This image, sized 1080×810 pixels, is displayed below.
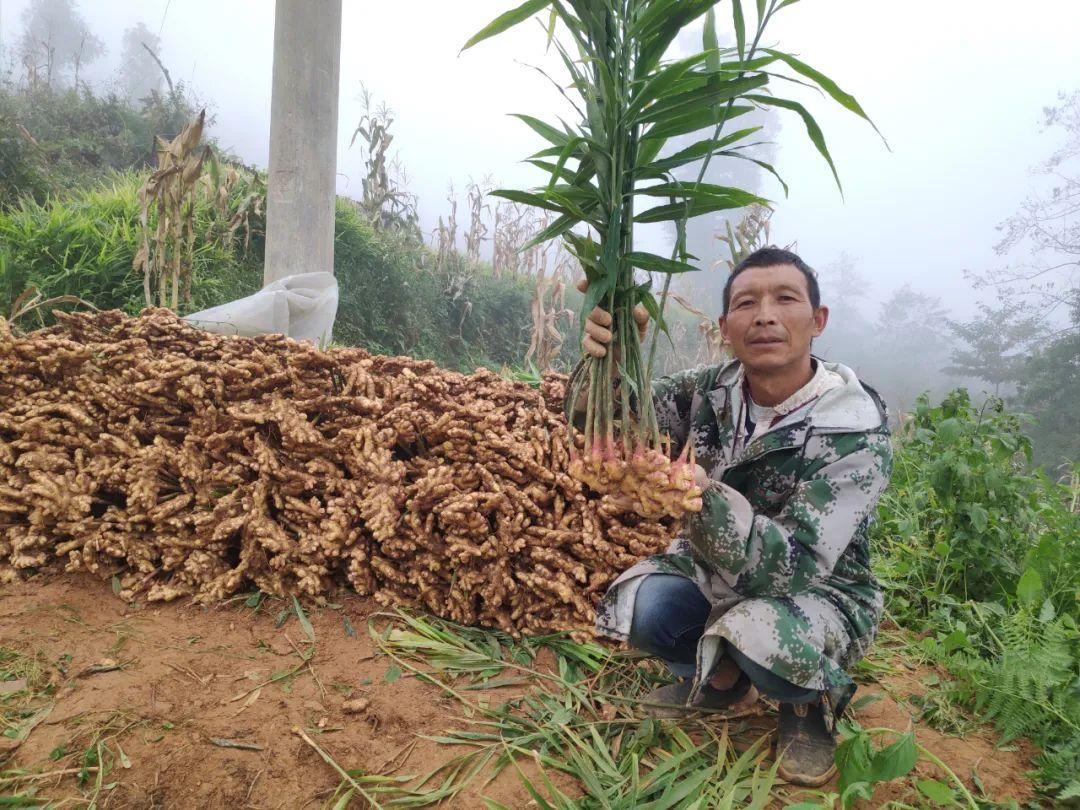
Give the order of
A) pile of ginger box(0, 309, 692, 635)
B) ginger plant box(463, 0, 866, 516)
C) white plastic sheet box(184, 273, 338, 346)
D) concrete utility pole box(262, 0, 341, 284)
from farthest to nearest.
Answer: concrete utility pole box(262, 0, 341, 284) → white plastic sheet box(184, 273, 338, 346) → pile of ginger box(0, 309, 692, 635) → ginger plant box(463, 0, 866, 516)

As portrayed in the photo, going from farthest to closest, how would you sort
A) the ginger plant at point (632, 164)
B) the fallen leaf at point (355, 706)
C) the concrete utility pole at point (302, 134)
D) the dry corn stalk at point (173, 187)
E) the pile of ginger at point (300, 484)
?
the concrete utility pole at point (302, 134)
the dry corn stalk at point (173, 187)
the pile of ginger at point (300, 484)
the fallen leaf at point (355, 706)
the ginger plant at point (632, 164)

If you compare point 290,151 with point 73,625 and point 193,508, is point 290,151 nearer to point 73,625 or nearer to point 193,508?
point 193,508

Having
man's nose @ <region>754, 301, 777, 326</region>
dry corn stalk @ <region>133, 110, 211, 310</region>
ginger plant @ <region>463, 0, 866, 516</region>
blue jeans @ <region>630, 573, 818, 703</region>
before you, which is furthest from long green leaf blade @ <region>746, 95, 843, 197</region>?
dry corn stalk @ <region>133, 110, 211, 310</region>

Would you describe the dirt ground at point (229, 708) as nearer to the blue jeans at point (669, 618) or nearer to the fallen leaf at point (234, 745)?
the fallen leaf at point (234, 745)

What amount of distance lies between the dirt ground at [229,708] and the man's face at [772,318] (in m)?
1.07

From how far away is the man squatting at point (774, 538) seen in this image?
4.50 feet

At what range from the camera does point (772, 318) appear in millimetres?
1461

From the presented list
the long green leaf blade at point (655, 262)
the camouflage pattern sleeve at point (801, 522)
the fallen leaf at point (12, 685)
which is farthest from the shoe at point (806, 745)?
the fallen leaf at point (12, 685)

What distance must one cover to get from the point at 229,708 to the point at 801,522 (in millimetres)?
1546

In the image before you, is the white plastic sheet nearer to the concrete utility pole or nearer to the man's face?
the concrete utility pole

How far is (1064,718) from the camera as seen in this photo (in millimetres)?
1635

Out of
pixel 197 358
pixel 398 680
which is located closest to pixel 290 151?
pixel 197 358

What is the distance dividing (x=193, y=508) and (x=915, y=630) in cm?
285

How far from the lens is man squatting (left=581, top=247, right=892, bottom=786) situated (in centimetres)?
137
